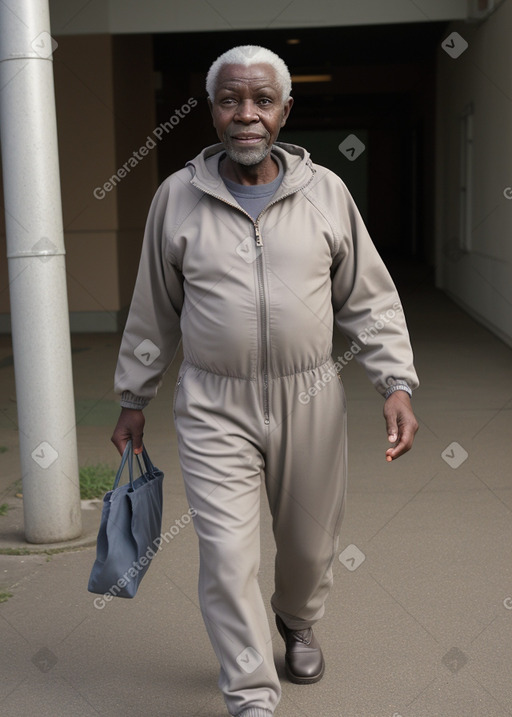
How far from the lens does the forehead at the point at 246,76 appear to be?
2.80 m

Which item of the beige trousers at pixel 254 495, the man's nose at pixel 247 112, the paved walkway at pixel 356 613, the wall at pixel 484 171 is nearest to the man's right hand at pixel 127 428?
the beige trousers at pixel 254 495

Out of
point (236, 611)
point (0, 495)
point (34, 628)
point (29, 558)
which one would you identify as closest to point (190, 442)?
point (236, 611)

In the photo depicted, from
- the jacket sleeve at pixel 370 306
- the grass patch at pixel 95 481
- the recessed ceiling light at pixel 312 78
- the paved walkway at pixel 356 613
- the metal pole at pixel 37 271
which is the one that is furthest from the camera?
the recessed ceiling light at pixel 312 78

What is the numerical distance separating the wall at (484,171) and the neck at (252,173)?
24.9 feet

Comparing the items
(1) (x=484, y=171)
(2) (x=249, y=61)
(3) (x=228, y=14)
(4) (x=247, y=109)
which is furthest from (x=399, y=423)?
(1) (x=484, y=171)

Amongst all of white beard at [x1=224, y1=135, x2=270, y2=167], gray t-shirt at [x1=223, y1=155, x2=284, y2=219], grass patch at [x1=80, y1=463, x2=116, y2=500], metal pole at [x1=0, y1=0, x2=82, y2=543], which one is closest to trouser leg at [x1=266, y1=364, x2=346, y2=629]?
gray t-shirt at [x1=223, y1=155, x2=284, y2=219]

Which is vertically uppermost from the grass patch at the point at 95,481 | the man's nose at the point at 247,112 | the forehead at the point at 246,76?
the forehead at the point at 246,76

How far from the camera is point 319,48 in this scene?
723 inches

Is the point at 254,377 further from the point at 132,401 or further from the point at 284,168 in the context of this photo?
the point at 284,168

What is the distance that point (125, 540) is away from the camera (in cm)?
293

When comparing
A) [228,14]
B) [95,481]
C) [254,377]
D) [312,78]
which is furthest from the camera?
[312,78]

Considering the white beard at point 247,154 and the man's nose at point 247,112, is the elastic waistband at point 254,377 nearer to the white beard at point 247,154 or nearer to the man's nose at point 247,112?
the white beard at point 247,154

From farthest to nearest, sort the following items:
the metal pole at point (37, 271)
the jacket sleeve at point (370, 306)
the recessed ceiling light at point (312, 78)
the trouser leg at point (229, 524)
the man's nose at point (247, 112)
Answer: the recessed ceiling light at point (312, 78), the metal pole at point (37, 271), the jacket sleeve at point (370, 306), the man's nose at point (247, 112), the trouser leg at point (229, 524)

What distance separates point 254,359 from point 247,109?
707 mm
